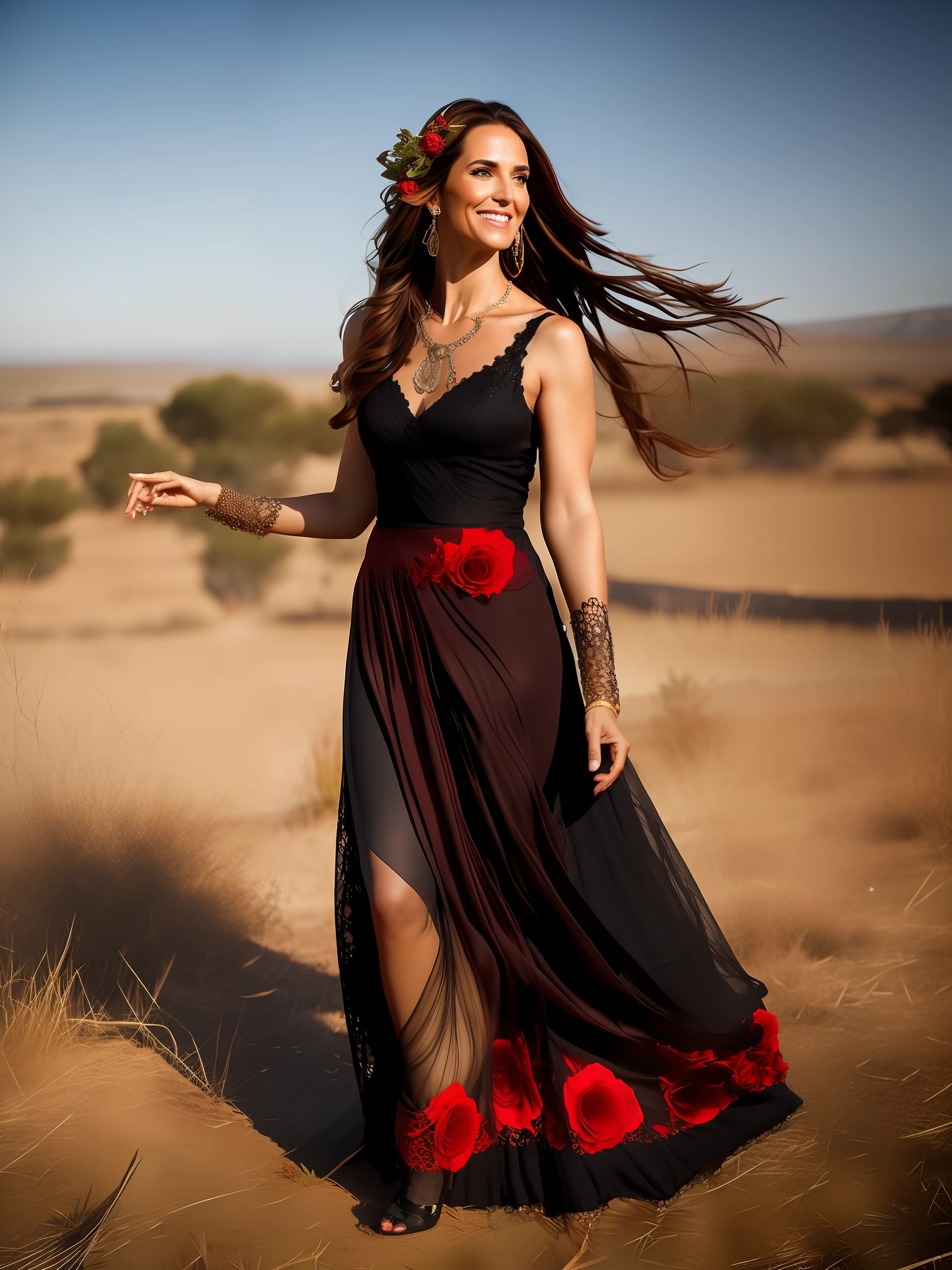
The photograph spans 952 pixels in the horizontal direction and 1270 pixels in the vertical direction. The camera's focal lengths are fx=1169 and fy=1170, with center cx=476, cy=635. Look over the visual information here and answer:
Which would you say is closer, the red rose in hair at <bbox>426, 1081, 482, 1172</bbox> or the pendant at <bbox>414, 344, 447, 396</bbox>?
the red rose in hair at <bbox>426, 1081, 482, 1172</bbox>

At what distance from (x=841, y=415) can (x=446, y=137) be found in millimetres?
10720

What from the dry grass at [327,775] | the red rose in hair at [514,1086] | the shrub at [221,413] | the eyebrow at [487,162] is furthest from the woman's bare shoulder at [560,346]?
the shrub at [221,413]

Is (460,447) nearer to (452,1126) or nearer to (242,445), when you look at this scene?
(452,1126)

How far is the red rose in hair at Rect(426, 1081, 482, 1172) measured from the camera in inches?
94.8

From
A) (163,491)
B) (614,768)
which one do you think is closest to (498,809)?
(614,768)

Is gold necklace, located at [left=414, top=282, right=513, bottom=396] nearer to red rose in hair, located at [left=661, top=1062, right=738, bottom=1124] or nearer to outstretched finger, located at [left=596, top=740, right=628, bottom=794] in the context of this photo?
outstretched finger, located at [left=596, top=740, right=628, bottom=794]

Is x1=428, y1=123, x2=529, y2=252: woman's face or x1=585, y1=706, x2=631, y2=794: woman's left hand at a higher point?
x1=428, y1=123, x2=529, y2=252: woman's face

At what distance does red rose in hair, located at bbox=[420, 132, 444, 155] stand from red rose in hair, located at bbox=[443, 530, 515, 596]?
84cm

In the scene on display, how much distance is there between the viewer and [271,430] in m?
14.4

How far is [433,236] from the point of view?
266 cm

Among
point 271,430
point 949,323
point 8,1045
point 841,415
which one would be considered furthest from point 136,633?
point 8,1045

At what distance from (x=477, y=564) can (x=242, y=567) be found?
11465 millimetres

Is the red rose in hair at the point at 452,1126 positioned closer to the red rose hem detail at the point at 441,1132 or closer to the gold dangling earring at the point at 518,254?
the red rose hem detail at the point at 441,1132

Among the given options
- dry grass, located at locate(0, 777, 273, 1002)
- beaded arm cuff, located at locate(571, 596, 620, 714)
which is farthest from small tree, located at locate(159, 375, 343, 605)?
beaded arm cuff, located at locate(571, 596, 620, 714)
